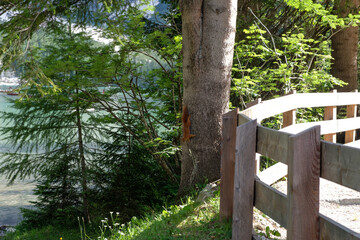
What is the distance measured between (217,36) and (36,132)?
302 inches

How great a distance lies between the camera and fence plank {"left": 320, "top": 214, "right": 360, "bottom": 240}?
2031 mm

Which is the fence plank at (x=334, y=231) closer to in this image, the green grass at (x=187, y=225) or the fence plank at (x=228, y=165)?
the green grass at (x=187, y=225)

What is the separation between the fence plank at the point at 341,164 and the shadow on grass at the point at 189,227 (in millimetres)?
1695

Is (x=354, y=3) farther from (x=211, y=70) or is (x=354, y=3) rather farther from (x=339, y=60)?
(x=211, y=70)

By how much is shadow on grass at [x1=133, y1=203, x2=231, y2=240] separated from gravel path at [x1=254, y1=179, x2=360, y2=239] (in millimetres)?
428

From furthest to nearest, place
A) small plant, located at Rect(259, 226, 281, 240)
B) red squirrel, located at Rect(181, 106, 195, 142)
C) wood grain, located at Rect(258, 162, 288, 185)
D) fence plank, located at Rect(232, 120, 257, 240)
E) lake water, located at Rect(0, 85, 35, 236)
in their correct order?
1. lake water, located at Rect(0, 85, 35, 236)
2. red squirrel, located at Rect(181, 106, 195, 142)
3. wood grain, located at Rect(258, 162, 288, 185)
4. small plant, located at Rect(259, 226, 281, 240)
5. fence plank, located at Rect(232, 120, 257, 240)

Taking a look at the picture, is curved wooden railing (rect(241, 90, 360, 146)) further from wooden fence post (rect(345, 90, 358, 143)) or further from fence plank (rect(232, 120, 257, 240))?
fence plank (rect(232, 120, 257, 240))

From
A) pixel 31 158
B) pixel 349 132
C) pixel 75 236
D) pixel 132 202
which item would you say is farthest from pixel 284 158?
pixel 31 158

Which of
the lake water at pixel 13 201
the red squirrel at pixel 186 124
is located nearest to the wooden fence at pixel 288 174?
the red squirrel at pixel 186 124

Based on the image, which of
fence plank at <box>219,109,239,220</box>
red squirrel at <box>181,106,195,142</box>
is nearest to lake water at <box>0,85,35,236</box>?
red squirrel at <box>181,106,195,142</box>

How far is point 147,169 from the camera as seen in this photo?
10.6 metres

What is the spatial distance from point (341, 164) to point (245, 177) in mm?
1172

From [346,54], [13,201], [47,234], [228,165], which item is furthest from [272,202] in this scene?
[13,201]

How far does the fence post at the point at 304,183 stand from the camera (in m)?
Answer: 2.27
